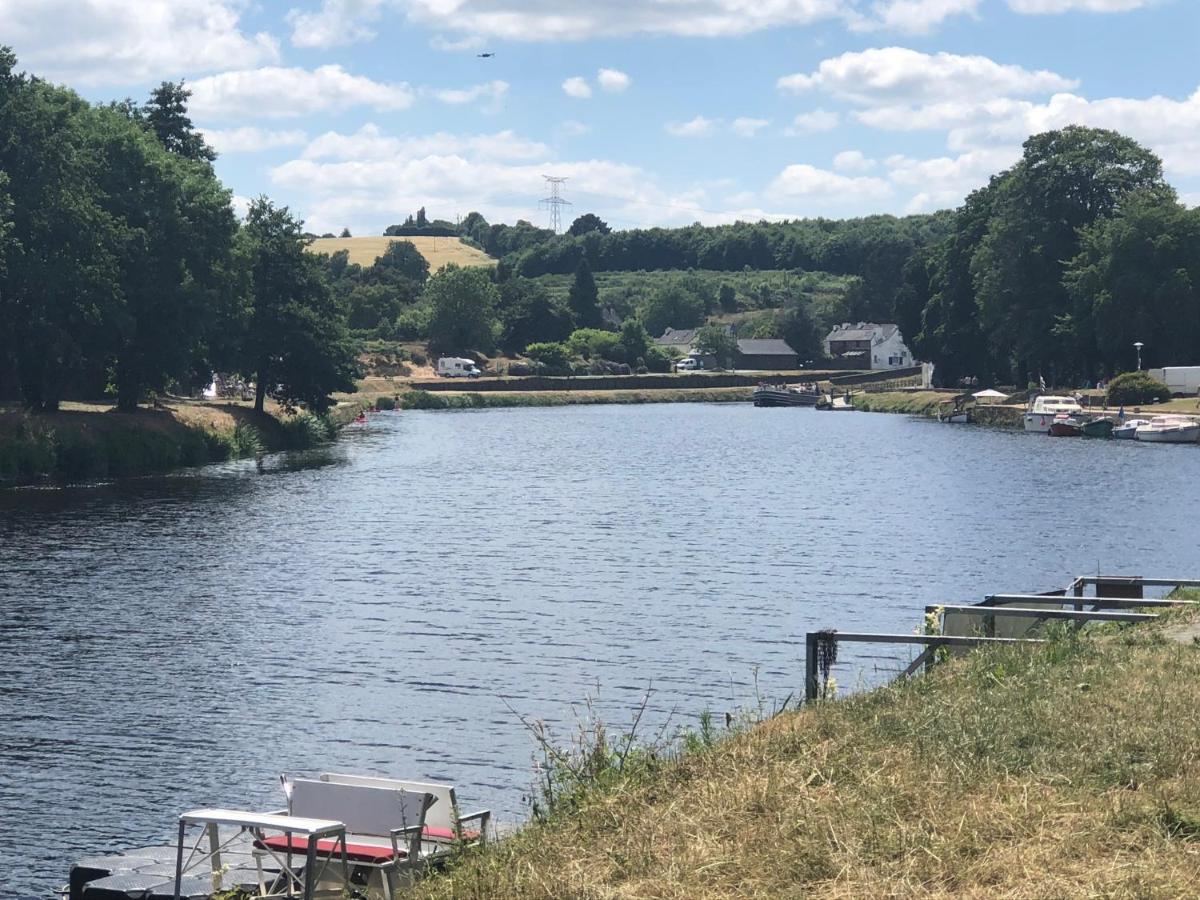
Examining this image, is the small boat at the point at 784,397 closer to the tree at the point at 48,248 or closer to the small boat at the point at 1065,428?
the small boat at the point at 1065,428

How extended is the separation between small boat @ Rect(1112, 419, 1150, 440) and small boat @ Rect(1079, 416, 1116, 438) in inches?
37.1

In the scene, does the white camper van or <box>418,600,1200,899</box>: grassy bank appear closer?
<box>418,600,1200,899</box>: grassy bank

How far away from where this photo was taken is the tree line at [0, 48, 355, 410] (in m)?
69.9

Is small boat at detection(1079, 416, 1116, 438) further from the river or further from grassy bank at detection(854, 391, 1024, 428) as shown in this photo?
the river

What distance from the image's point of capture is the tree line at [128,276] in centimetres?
6988

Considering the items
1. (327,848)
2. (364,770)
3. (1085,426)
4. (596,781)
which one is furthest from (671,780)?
(1085,426)

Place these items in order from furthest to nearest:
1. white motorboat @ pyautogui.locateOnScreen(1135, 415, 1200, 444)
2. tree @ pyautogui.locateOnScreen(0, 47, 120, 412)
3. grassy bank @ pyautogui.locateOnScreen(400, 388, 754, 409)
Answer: grassy bank @ pyautogui.locateOnScreen(400, 388, 754, 409)
white motorboat @ pyautogui.locateOnScreen(1135, 415, 1200, 444)
tree @ pyautogui.locateOnScreen(0, 47, 120, 412)

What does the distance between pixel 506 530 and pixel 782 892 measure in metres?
45.7

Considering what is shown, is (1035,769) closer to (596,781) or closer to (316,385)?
(596,781)

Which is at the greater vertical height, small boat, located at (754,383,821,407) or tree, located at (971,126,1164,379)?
tree, located at (971,126,1164,379)

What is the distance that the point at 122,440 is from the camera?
74.5 m

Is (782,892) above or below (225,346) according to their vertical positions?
below

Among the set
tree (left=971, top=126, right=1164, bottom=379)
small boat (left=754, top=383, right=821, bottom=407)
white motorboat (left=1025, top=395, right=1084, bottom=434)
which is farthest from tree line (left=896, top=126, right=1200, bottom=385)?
small boat (left=754, top=383, right=821, bottom=407)

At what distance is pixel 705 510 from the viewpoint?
64.1 metres
